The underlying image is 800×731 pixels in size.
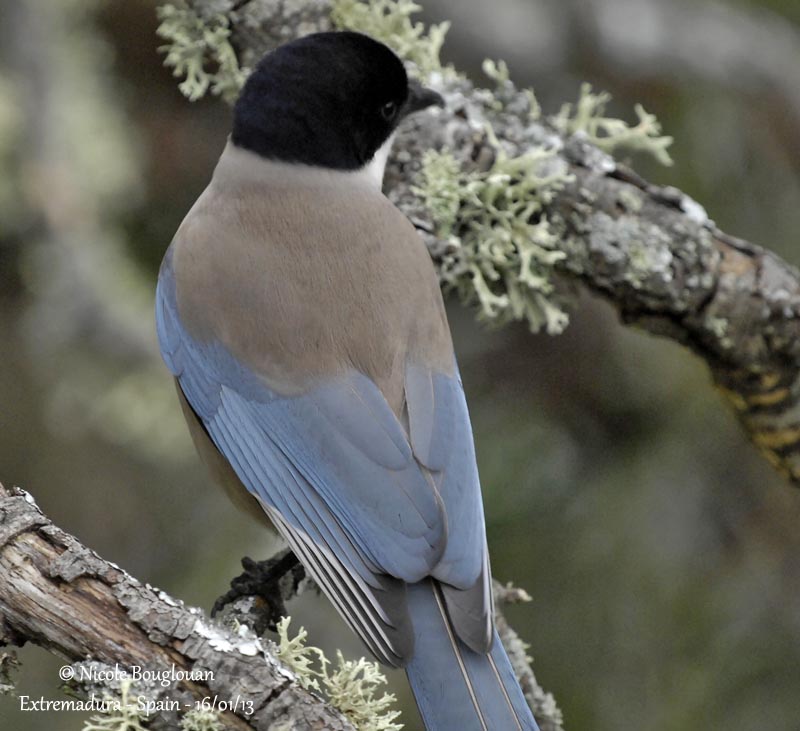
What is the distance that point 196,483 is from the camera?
16.3 feet

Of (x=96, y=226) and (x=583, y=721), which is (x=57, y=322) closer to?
(x=96, y=226)

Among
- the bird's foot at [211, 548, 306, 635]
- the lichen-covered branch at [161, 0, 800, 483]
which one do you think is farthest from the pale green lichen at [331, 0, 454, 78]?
the bird's foot at [211, 548, 306, 635]

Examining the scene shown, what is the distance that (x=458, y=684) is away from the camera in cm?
260

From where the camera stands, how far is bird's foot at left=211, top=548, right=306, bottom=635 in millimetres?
2999

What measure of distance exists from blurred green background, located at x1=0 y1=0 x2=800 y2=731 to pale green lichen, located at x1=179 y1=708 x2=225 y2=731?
5.14 feet

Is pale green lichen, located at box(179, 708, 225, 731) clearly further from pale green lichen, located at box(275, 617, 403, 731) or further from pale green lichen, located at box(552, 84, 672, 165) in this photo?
pale green lichen, located at box(552, 84, 672, 165)

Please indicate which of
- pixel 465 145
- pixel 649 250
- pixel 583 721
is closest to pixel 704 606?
pixel 583 721

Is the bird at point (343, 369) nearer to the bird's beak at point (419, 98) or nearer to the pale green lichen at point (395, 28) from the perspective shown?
the bird's beak at point (419, 98)

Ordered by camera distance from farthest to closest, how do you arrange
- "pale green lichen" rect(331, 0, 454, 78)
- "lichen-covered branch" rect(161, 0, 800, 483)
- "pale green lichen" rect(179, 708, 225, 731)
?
"pale green lichen" rect(331, 0, 454, 78) → "lichen-covered branch" rect(161, 0, 800, 483) → "pale green lichen" rect(179, 708, 225, 731)

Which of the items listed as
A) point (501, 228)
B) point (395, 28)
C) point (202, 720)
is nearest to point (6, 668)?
point (202, 720)

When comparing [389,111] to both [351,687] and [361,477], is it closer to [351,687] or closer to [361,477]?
[361,477]

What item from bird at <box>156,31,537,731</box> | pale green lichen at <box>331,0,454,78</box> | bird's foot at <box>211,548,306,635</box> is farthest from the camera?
pale green lichen at <box>331,0,454,78</box>

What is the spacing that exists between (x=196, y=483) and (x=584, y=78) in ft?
7.05

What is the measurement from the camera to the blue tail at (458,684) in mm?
2553
